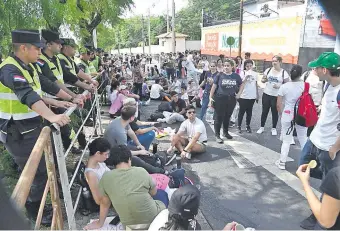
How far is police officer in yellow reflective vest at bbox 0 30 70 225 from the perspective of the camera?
2.28 meters

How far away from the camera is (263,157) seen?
17.0 feet

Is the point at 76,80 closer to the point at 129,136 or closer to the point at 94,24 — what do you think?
the point at 129,136

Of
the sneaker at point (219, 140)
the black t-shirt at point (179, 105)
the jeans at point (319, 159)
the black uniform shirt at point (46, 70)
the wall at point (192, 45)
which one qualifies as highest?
the wall at point (192, 45)

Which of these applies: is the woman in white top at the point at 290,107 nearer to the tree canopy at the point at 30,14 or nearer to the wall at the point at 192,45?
the tree canopy at the point at 30,14

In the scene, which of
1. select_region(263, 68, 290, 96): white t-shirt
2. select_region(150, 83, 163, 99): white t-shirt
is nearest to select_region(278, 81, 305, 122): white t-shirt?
select_region(263, 68, 290, 96): white t-shirt

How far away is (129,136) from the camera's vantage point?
4820 millimetres

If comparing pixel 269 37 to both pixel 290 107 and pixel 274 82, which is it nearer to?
pixel 274 82

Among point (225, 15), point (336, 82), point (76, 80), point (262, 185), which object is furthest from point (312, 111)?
point (225, 15)

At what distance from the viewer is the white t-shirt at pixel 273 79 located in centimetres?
584

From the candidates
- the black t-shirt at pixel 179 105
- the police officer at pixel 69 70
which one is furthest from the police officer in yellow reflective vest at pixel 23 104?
the black t-shirt at pixel 179 105

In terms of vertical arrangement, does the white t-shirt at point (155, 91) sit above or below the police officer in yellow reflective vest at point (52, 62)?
below

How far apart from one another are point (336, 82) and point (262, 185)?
1.92 m

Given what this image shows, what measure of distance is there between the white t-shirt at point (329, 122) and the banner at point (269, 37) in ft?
42.3

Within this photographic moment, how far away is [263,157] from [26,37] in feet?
13.6
